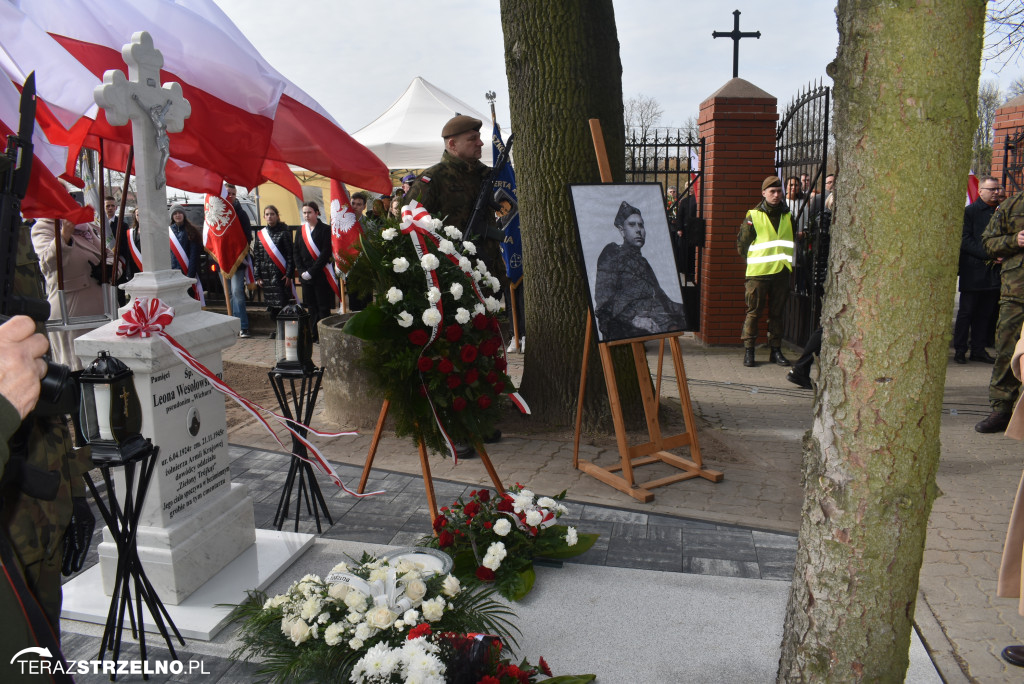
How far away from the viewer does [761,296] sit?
28.1ft

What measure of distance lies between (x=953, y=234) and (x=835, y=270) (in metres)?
0.29

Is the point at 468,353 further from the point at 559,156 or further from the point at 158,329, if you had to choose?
the point at 559,156

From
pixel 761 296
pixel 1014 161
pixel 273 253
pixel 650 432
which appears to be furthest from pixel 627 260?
pixel 1014 161

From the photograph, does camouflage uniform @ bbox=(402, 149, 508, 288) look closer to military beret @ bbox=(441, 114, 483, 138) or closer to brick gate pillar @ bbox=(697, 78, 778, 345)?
military beret @ bbox=(441, 114, 483, 138)

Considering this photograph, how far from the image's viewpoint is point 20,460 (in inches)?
77.4

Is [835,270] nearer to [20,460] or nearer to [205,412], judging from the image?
[20,460]

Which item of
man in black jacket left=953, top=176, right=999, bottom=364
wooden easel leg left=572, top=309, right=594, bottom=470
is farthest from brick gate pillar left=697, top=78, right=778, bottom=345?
wooden easel leg left=572, top=309, right=594, bottom=470

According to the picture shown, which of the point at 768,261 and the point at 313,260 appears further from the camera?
the point at 313,260

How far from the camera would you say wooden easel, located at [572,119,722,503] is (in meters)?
4.59

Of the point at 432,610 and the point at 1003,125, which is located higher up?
the point at 1003,125

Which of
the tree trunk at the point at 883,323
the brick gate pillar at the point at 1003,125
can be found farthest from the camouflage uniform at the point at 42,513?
the brick gate pillar at the point at 1003,125

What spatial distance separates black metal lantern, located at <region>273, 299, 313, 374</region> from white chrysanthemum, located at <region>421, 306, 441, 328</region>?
28.2 inches

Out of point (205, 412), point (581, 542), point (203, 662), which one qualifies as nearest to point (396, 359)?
point (205, 412)

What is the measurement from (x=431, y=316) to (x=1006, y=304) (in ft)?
16.3
